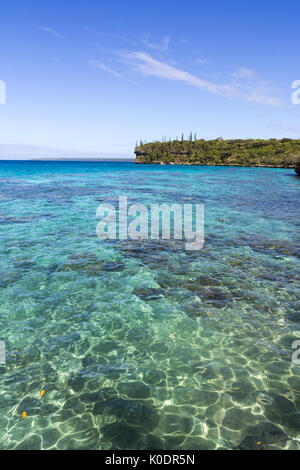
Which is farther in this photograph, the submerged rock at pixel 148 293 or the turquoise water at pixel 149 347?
the submerged rock at pixel 148 293

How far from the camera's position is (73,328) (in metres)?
9.15

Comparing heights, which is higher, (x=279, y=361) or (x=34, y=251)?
(x=34, y=251)

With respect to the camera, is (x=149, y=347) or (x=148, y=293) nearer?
(x=149, y=347)

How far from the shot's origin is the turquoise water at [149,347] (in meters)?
5.90

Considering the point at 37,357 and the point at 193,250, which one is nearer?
the point at 37,357

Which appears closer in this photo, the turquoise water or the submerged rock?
the turquoise water

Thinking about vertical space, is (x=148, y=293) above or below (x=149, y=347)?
above

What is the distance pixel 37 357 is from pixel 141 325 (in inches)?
135

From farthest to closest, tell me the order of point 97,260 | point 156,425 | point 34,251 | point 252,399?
point 34,251, point 97,260, point 252,399, point 156,425

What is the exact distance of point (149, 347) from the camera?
8445 millimetres

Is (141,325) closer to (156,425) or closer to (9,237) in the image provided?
(156,425)

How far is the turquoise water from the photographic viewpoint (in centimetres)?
590
